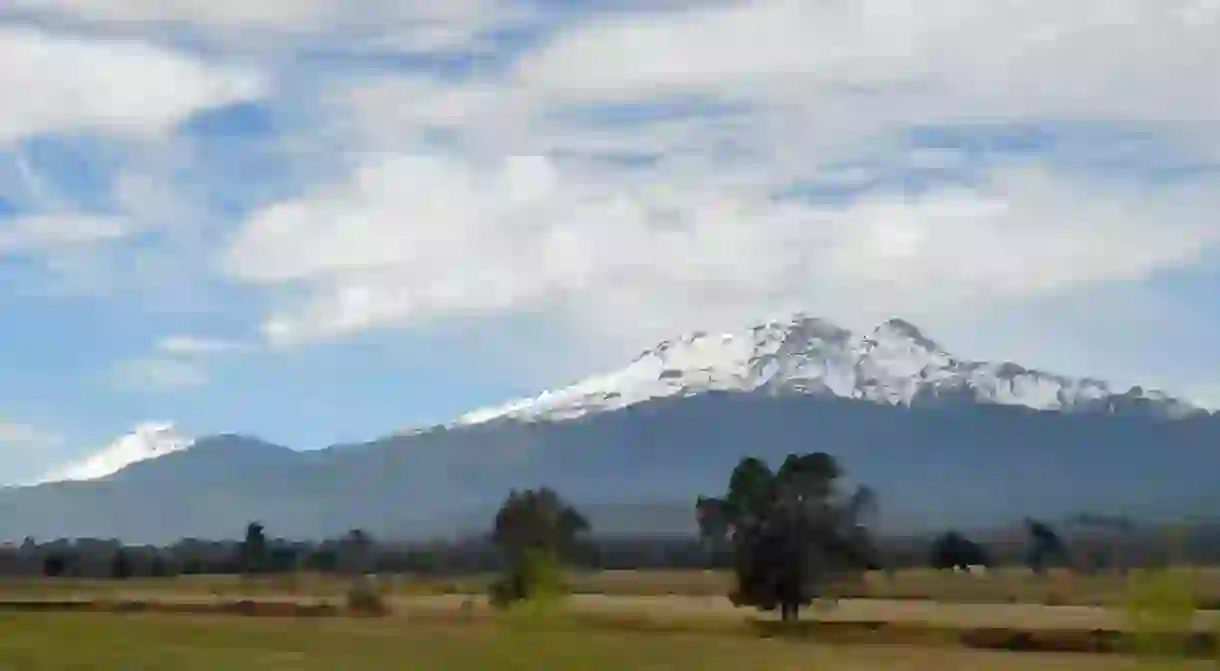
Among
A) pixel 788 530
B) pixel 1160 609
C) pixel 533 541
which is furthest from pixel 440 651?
pixel 1160 609

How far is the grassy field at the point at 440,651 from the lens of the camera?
6719 cm

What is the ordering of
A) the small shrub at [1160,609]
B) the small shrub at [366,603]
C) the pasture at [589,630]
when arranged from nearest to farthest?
the small shrub at [1160,609]
the pasture at [589,630]
the small shrub at [366,603]

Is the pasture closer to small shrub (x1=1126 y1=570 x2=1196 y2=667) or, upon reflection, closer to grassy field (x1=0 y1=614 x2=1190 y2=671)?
grassy field (x1=0 y1=614 x2=1190 y2=671)

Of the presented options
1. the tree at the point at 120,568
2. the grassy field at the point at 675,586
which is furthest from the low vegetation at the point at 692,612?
the tree at the point at 120,568

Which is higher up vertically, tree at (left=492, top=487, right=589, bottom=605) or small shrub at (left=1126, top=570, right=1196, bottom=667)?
tree at (left=492, top=487, right=589, bottom=605)

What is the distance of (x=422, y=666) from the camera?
218 ft

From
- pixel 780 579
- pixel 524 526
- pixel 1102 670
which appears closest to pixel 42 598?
pixel 524 526

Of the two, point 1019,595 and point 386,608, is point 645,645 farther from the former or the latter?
point 1019,595

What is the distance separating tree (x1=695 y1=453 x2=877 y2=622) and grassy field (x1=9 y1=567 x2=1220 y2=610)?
9084 mm

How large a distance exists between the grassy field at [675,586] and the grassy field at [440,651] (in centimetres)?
3204

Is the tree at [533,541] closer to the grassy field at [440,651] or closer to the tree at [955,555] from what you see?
the grassy field at [440,651]

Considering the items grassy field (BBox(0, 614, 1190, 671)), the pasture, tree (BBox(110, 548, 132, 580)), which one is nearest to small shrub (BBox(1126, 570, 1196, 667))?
the pasture

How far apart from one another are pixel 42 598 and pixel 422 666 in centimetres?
7457

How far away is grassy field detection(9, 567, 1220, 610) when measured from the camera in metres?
131
